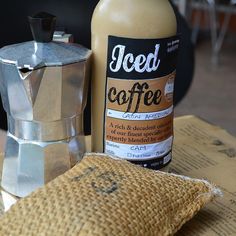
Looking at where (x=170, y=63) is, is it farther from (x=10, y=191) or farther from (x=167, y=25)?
(x=10, y=191)

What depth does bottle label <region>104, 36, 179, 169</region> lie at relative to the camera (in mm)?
531

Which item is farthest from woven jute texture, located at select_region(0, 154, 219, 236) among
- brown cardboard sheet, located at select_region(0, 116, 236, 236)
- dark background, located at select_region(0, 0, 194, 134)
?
dark background, located at select_region(0, 0, 194, 134)

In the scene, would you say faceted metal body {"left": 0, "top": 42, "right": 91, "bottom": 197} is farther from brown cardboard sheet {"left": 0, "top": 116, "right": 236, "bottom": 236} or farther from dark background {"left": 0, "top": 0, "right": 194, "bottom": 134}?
dark background {"left": 0, "top": 0, "right": 194, "bottom": 134}

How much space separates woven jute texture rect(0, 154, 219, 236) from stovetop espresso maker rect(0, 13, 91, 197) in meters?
0.05

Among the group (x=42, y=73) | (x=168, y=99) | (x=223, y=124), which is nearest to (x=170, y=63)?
(x=168, y=99)

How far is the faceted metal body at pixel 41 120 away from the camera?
509mm

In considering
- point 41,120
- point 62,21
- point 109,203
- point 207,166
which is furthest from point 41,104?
point 62,21

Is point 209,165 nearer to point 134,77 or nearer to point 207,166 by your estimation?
point 207,166

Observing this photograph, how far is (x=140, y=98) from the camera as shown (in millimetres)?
544

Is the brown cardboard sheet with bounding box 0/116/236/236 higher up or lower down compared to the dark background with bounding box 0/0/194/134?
lower down

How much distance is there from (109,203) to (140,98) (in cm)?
14

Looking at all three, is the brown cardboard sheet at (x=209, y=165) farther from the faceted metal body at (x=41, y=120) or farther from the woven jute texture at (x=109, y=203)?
the faceted metal body at (x=41, y=120)

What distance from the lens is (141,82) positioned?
1.77ft

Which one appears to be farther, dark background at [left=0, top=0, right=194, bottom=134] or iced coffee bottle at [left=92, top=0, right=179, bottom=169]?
dark background at [left=0, top=0, right=194, bottom=134]
